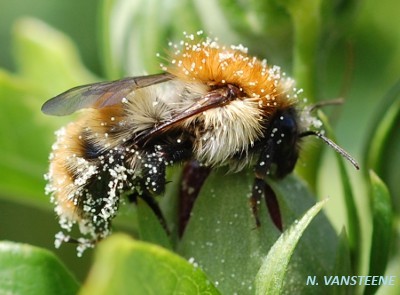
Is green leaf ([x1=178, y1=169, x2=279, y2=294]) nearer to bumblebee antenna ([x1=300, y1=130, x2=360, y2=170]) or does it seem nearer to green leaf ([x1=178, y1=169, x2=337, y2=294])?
green leaf ([x1=178, y1=169, x2=337, y2=294])

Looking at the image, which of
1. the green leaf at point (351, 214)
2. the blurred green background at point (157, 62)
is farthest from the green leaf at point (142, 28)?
the green leaf at point (351, 214)

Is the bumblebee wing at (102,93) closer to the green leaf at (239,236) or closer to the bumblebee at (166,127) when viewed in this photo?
the bumblebee at (166,127)

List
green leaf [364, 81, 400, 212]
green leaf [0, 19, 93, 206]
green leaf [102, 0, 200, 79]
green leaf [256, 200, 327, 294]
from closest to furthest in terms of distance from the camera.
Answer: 1. green leaf [256, 200, 327, 294]
2. green leaf [364, 81, 400, 212]
3. green leaf [102, 0, 200, 79]
4. green leaf [0, 19, 93, 206]

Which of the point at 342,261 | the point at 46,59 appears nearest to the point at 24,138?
the point at 46,59

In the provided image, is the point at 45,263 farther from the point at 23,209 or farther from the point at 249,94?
the point at 23,209

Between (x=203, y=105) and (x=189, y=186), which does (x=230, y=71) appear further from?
(x=189, y=186)

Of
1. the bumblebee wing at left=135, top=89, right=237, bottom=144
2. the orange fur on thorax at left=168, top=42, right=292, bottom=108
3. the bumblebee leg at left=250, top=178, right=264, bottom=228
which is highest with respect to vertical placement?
the orange fur on thorax at left=168, top=42, right=292, bottom=108

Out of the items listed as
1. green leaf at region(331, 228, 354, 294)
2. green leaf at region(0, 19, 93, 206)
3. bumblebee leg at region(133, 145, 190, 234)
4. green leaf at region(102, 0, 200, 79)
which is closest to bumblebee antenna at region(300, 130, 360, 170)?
green leaf at region(331, 228, 354, 294)

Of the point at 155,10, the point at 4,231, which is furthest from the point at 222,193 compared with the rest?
the point at 4,231
